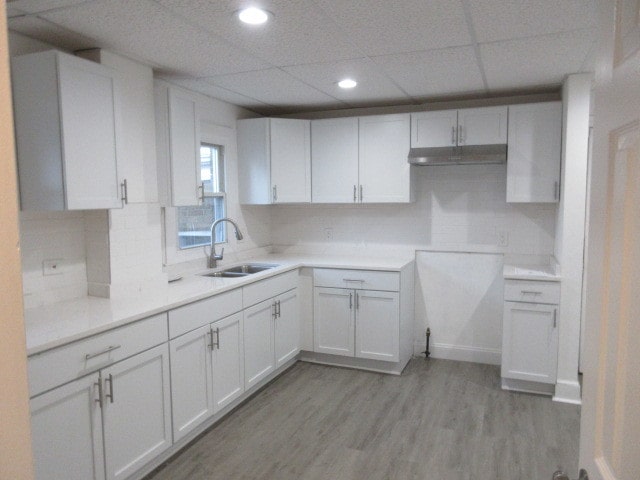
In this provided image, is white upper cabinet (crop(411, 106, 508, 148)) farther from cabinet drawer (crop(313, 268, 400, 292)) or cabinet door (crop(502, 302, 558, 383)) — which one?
cabinet door (crop(502, 302, 558, 383))

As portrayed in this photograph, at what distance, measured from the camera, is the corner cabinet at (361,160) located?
4.10 m

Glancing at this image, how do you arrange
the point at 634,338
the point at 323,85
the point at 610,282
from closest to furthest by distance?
1. the point at 634,338
2. the point at 610,282
3. the point at 323,85

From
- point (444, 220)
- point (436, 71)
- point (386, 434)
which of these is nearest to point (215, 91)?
point (436, 71)

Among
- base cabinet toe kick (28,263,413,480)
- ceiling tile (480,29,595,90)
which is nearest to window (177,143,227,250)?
base cabinet toe kick (28,263,413,480)

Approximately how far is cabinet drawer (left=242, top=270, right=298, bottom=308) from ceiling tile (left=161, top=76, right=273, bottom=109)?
60.3 inches

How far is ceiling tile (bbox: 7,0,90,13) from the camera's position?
2025 millimetres

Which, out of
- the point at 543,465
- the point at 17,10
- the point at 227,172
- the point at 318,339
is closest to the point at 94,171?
the point at 17,10

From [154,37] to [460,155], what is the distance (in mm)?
2383

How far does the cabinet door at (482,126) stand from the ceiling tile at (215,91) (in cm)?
176

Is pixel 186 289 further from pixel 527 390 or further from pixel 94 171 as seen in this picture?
pixel 527 390

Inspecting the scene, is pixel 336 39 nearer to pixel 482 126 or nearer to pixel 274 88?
pixel 274 88

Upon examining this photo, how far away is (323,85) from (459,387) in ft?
8.47

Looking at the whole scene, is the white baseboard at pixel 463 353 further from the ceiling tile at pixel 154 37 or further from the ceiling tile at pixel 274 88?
the ceiling tile at pixel 154 37

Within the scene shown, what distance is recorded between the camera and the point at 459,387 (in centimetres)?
373
